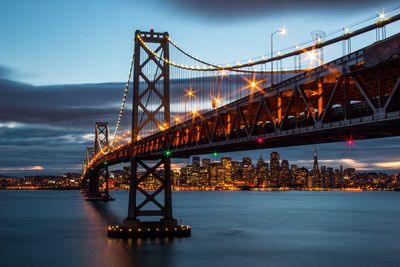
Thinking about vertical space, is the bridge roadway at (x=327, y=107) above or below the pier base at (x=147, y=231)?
above

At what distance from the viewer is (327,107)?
2138 centimetres

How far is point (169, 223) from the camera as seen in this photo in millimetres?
44812

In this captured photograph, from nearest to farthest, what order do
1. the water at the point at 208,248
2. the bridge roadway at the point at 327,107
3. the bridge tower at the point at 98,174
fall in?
the bridge roadway at the point at 327,107 → the water at the point at 208,248 → the bridge tower at the point at 98,174

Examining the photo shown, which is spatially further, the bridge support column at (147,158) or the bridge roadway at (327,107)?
the bridge support column at (147,158)

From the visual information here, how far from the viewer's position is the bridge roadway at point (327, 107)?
1897 cm

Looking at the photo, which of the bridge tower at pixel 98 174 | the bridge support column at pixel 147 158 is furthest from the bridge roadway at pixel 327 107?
the bridge tower at pixel 98 174

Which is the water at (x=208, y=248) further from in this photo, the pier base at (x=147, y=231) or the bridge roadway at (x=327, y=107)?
the bridge roadway at (x=327, y=107)

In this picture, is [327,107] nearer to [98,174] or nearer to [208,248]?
[208,248]

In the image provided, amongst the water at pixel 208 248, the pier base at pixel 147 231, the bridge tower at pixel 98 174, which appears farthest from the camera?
the bridge tower at pixel 98 174

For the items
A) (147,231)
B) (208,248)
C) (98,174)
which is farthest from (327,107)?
(98,174)

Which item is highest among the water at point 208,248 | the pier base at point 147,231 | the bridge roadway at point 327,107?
the bridge roadway at point 327,107

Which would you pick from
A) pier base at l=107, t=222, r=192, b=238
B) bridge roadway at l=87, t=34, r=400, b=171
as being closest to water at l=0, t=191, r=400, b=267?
pier base at l=107, t=222, r=192, b=238

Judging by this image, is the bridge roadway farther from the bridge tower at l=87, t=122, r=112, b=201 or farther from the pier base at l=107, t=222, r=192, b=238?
the bridge tower at l=87, t=122, r=112, b=201

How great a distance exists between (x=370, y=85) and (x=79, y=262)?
25.5 metres
